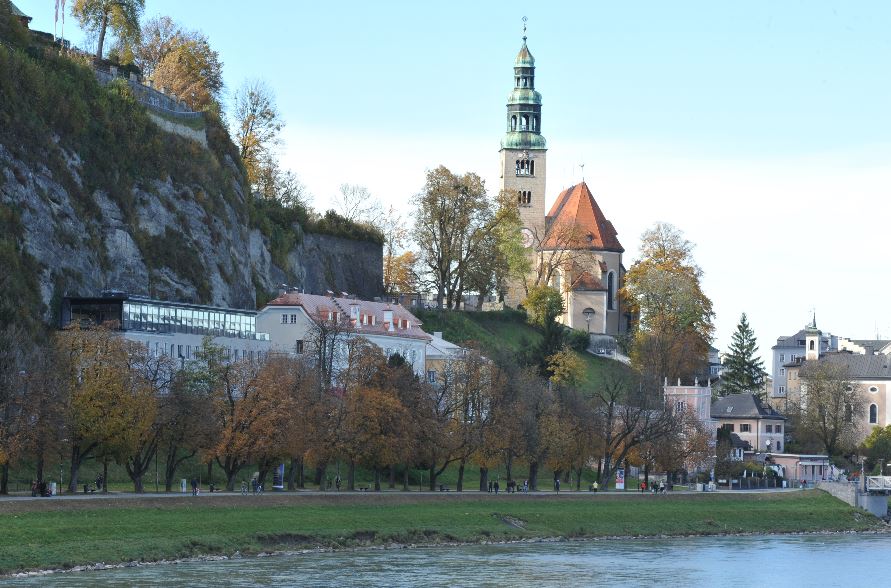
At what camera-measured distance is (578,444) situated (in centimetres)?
10362

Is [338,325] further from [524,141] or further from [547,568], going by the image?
[524,141]

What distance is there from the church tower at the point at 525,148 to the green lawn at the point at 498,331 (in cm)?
2237

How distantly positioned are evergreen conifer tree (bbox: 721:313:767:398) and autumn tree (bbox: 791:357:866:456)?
44.3ft

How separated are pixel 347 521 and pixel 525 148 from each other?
99.9 m

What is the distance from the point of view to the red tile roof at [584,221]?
16925 centimetres

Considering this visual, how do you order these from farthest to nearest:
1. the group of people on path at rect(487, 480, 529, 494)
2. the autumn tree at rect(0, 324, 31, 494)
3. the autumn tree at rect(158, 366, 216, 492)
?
the group of people on path at rect(487, 480, 529, 494) < the autumn tree at rect(158, 366, 216, 492) < the autumn tree at rect(0, 324, 31, 494)

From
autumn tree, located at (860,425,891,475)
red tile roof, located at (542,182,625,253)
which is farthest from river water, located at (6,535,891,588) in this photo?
red tile roof, located at (542,182,625,253)

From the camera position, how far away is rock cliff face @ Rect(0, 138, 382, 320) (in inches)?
3706

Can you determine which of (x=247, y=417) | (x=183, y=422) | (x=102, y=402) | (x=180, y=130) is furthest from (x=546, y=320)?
(x=102, y=402)

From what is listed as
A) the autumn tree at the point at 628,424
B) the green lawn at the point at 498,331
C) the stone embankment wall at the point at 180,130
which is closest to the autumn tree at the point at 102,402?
the stone embankment wall at the point at 180,130

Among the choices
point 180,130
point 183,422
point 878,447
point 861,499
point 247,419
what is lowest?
point 861,499

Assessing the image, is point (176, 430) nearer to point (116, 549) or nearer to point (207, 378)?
point (207, 378)

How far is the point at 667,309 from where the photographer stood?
155750 mm

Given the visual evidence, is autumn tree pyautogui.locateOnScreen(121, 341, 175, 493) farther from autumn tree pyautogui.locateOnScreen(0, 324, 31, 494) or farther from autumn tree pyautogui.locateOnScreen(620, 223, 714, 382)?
autumn tree pyautogui.locateOnScreen(620, 223, 714, 382)
